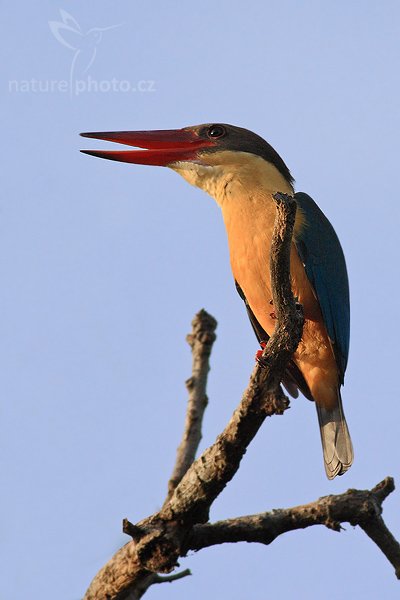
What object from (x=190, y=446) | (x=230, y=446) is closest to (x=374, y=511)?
(x=230, y=446)

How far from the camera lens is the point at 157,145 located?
7848 mm

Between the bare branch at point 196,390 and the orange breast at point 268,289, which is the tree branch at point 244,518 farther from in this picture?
the orange breast at point 268,289

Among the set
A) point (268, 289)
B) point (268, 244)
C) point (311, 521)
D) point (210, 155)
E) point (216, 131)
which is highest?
point (216, 131)

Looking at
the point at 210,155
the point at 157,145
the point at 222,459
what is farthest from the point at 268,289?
the point at 222,459

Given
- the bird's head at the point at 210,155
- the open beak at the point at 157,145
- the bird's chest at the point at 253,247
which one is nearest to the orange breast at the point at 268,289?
the bird's chest at the point at 253,247

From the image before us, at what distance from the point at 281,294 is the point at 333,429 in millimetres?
2620

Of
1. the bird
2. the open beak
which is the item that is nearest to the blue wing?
the bird

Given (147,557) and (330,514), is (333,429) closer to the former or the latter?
(330,514)

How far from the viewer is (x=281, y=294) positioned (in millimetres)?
4883

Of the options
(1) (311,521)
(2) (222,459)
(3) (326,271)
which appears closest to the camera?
(2) (222,459)

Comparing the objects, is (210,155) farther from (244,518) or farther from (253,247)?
(244,518)

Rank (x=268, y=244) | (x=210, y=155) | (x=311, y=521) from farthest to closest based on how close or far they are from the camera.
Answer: (x=210, y=155) < (x=268, y=244) < (x=311, y=521)

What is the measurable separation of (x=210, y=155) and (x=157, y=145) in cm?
55

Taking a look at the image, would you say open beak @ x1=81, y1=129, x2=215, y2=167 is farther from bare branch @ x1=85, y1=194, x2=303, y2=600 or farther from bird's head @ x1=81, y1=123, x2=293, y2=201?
bare branch @ x1=85, y1=194, x2=303, y2=600
